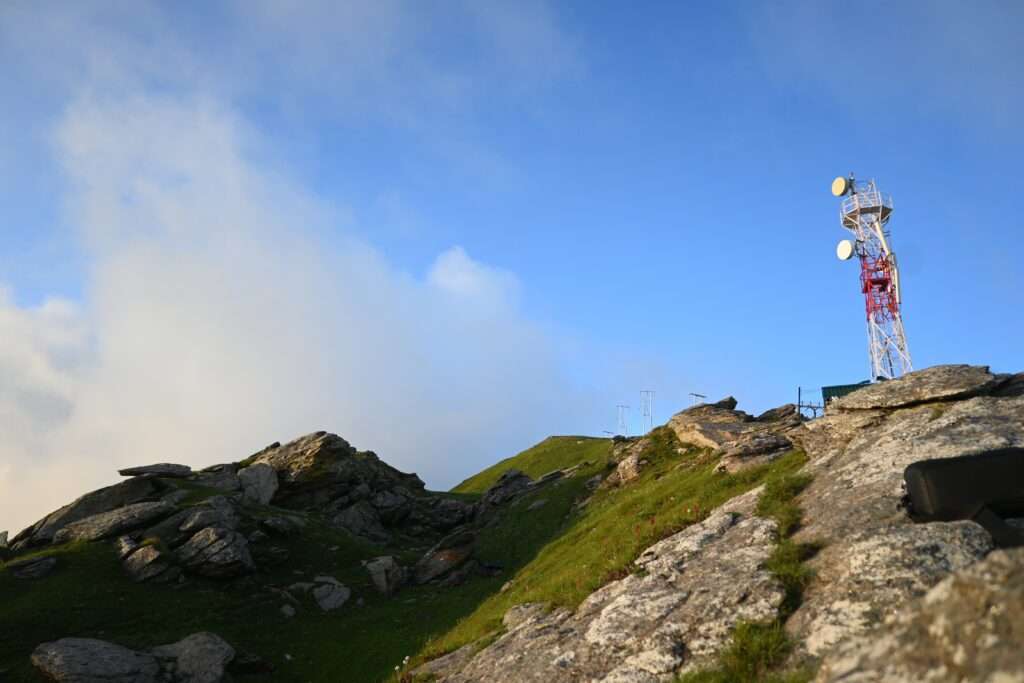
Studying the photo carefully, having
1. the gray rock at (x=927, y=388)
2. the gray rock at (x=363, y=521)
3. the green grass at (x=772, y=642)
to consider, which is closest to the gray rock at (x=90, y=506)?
the gray rock at (x=363, y=521)

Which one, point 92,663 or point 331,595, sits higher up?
point 331,595

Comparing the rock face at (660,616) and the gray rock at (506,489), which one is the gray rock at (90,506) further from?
the rock face at (660,616)

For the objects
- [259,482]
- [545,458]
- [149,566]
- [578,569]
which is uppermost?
[545,458]

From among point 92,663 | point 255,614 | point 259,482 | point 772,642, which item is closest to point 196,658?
point 92,663

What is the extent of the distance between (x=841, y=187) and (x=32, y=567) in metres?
93.4

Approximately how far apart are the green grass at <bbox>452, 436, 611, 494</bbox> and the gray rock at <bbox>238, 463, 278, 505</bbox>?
36.3 metres

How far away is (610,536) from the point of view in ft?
103

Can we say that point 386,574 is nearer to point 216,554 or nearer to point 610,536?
point 216,554

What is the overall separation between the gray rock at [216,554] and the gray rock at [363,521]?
1778cm

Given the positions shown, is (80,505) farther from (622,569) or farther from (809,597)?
(809,597)

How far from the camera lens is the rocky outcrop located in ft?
94.9

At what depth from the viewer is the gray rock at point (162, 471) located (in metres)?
60.1

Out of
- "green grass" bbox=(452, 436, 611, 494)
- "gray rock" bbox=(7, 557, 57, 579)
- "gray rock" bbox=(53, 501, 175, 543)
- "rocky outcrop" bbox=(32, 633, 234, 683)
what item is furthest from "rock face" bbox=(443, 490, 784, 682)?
"green grass" bbox=(452, 436, 611, 494)

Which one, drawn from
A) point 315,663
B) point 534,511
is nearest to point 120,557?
point 315,663
